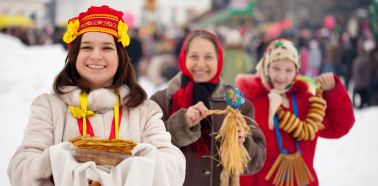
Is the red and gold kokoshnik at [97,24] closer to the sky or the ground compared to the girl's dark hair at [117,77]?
closer to the sky

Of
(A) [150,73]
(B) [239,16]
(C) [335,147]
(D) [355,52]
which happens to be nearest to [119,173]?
(C) [335,147]

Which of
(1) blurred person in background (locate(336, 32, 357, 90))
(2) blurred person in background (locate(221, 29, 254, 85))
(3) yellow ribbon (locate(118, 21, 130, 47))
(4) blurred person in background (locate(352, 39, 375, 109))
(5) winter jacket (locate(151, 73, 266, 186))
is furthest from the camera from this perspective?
(1) blurred person in background (locate(336, 32, 357, 90))

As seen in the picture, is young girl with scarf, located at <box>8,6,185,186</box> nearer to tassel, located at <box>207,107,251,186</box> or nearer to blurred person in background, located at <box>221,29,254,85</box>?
tassel, located at <box>207,107,251,186</box>

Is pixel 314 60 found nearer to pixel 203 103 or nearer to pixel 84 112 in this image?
pixel 203 103

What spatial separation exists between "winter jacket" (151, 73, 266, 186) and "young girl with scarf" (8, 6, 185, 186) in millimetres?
601

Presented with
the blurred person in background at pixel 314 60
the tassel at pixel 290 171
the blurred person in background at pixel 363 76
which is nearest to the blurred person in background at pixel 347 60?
the blurred person in background at pixel 314 60

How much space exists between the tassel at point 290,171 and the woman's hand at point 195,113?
105 cm

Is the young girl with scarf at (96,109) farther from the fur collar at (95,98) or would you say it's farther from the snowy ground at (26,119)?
the snowy ground at (26,119)

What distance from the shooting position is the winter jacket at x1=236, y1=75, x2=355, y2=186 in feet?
14.5

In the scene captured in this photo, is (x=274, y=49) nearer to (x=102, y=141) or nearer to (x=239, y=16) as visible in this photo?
(x=102, y=141)

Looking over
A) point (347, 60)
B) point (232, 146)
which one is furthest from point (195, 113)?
point (347, 60)

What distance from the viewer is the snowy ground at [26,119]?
7.97 m

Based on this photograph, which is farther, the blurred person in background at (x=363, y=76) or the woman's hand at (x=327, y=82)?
the blurred person in background at (x=363, y=76)

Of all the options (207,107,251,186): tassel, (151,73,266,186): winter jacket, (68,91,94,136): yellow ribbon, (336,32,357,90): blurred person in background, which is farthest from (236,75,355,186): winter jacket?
(336,32,357,90): blurred person in background
